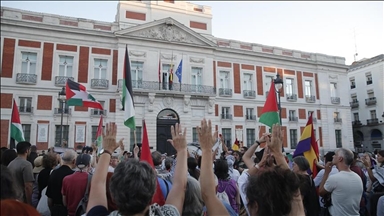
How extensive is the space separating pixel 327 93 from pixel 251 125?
11.2m

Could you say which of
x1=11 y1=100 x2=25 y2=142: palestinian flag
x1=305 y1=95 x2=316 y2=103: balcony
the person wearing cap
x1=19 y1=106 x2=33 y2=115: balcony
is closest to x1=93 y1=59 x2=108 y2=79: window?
x1=19 y1=106 x2=33 y2=115: balcony

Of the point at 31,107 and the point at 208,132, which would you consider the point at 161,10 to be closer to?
the point at 31,107

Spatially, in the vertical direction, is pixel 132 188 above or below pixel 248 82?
below

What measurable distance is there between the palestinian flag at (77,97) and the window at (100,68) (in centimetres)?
1096

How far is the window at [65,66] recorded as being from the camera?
72.8 ft

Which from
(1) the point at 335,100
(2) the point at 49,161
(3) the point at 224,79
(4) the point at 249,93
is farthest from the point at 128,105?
(1) the point at 335,100

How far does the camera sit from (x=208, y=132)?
2551 millimetres

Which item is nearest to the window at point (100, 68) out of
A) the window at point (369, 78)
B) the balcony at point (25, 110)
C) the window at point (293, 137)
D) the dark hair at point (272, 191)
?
the balcony at point (25, 110)

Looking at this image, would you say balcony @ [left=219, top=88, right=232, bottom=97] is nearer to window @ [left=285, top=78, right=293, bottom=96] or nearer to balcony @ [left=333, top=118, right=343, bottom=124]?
window @ [left=285, top=78, right=293, bottom=96]

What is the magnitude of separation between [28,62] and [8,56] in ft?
4.34

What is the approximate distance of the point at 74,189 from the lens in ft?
12.0

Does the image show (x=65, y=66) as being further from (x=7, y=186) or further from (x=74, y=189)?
(x=7, y=186)

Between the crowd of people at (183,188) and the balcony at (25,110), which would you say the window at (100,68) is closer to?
the balcony at (25,110)

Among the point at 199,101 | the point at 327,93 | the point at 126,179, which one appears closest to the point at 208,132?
the point at 126,179
